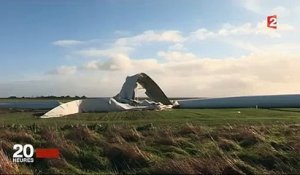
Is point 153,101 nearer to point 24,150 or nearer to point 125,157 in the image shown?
point 24,150

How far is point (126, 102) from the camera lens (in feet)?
199

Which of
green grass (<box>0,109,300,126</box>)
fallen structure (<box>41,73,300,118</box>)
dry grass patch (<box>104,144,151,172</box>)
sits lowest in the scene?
dry grass patch (<box>104,144,151,172</box>)

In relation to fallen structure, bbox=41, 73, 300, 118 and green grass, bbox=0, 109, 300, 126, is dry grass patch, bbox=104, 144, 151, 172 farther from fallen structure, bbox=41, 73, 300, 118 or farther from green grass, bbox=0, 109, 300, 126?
fallen structure, bbox=41, 73, 300, 118

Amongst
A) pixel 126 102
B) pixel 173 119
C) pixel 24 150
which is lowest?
pixel 24 150

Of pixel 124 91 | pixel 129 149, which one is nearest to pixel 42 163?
pixel 129 149

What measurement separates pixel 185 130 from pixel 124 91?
41.3 m

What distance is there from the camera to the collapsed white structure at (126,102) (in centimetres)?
5173

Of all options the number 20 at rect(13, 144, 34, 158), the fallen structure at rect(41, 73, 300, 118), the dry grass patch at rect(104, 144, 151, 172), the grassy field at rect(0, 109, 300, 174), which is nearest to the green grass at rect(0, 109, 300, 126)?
the grassy field at rect(0, 109, 300, 174)

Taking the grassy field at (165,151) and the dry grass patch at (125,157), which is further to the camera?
the dry grass patch at (125,157)

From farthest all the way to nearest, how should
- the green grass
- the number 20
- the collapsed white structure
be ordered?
the collapsed white structure < the green grass < the number 20

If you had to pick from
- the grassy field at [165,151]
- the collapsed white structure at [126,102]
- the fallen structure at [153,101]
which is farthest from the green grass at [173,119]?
the fallen structure at [153,101]

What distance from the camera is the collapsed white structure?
5173 cm

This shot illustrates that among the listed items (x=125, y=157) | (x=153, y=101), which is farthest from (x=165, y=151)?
(x=153, y=101)

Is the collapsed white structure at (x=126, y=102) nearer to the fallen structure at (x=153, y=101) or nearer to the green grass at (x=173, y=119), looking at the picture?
the fallen structure at (x=153, y=101)
